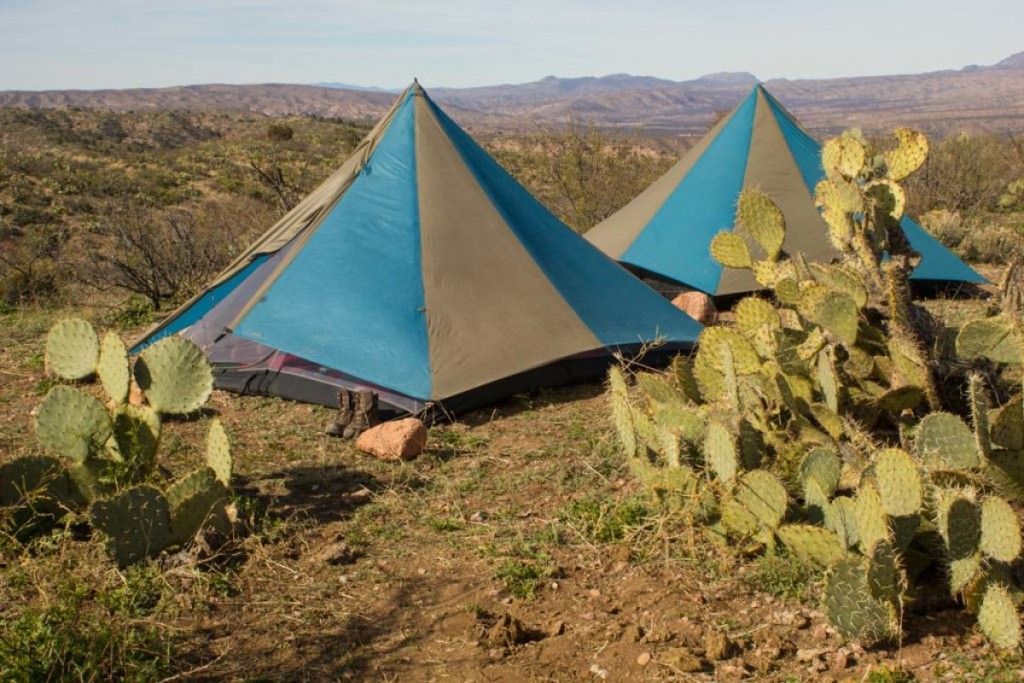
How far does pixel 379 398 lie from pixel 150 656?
290 cm

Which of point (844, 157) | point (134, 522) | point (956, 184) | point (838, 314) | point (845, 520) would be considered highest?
point (844, 157)

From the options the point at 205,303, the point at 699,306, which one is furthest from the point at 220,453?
the point at 699,306

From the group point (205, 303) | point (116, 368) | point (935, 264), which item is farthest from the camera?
point (935, 264)

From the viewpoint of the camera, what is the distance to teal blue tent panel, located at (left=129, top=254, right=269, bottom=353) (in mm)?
7203

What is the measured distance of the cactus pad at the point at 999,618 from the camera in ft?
10.6

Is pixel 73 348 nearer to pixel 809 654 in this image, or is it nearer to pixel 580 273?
pixel 580 273

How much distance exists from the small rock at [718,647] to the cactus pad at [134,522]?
2278 millimetres

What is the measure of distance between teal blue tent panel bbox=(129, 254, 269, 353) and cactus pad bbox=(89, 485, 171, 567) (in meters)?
3.46

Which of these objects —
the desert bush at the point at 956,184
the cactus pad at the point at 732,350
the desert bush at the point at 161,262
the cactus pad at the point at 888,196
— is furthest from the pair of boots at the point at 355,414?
the desert bush at the point at 956,184

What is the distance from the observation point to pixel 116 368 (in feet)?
15.0

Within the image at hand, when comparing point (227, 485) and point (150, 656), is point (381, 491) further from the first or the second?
point (150, 656)

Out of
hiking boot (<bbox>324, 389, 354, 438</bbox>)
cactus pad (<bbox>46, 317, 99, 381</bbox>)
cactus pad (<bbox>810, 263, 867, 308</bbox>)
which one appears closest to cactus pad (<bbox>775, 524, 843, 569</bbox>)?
cactus pad (<bbox>810, 263, 867, 308</bbox>)

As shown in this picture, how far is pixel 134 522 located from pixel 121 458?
0.71 meters

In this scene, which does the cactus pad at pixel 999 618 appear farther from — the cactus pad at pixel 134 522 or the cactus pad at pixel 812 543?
the cactus pad at pixel 134 522
